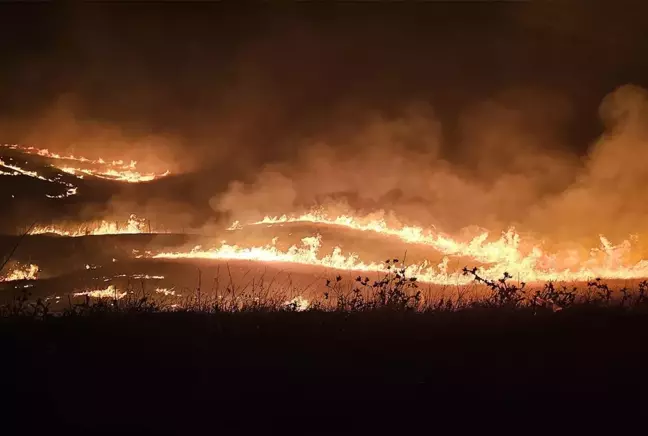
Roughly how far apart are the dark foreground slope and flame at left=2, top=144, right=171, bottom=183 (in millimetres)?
18314

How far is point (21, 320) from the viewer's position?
7051 mm

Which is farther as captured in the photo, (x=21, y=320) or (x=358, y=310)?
(x=358, y=310)

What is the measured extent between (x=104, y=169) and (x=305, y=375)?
2122cm

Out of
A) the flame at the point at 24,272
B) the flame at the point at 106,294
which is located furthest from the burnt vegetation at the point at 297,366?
the flame at the point at 24,272

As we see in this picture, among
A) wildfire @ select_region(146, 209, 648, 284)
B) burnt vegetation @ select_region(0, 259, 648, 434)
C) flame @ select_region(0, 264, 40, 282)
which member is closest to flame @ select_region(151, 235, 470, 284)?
wildfire @ select_region(146, 209, 648, 284)

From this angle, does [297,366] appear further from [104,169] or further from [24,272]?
[104,169]

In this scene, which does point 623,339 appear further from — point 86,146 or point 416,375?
point 86,146

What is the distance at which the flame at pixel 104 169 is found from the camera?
24.2 meters

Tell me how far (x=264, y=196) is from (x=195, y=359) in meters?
19.0

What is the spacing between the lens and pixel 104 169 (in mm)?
24453

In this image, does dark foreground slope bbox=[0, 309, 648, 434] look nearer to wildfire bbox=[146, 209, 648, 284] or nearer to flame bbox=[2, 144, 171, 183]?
wildfire bbox=[146, 209, 648, 284]

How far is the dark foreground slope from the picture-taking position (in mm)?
4890

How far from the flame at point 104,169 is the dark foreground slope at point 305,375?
18314mm

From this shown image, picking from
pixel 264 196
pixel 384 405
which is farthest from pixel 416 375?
pixel 264 196
